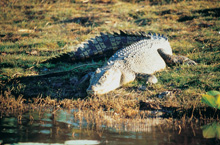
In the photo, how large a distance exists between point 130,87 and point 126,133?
73.7 inches

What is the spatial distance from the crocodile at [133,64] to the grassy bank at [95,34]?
A: 0.17 meters

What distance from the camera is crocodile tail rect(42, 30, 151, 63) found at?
259 inches

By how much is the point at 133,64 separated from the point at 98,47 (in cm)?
171

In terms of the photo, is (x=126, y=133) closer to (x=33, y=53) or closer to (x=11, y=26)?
(x=33, y=53)

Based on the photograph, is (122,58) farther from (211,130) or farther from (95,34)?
(95,34)

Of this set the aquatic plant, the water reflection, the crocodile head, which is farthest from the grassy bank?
the water reflection

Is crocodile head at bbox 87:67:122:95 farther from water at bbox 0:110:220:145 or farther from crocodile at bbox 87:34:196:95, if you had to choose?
water at bbox 0:110:220:145

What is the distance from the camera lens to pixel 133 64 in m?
5.48

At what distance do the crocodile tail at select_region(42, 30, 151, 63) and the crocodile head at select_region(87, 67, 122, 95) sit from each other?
75.0 inches

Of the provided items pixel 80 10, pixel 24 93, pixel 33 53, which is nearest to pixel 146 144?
pixel 24 93

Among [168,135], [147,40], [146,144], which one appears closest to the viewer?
[146,144]

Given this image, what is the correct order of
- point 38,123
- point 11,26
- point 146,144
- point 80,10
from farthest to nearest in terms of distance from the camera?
point 80,10, point 11,26, point 38,123, point 146,144

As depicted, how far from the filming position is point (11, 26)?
1007 cm

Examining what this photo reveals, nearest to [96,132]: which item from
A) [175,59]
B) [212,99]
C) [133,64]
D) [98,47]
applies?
[212,99]
